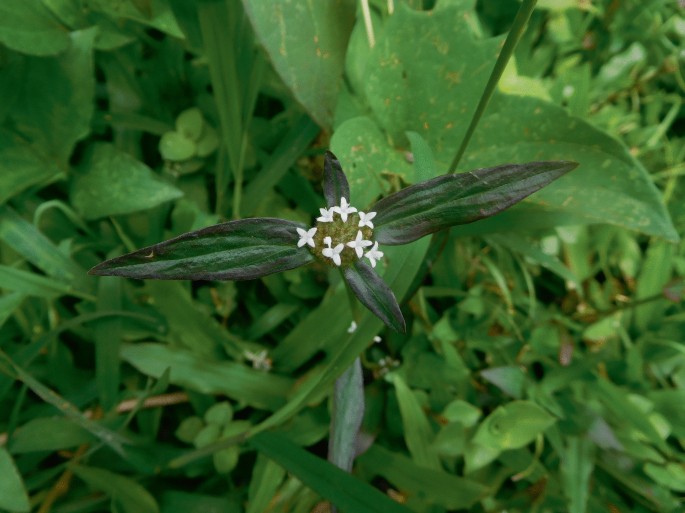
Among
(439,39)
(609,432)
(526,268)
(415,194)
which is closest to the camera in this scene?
(415,194)

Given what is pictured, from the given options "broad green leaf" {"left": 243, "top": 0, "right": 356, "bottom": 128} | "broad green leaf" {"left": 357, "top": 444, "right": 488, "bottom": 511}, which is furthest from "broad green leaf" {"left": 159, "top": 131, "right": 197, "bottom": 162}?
"broad green leaf" {"left": 357, "top": 444, "right": 488, "bottom": 511}

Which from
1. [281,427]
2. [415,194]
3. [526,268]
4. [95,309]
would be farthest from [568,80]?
[95,309]

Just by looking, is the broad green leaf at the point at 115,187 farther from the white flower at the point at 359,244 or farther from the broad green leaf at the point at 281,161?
the white flower at the point at 359,244

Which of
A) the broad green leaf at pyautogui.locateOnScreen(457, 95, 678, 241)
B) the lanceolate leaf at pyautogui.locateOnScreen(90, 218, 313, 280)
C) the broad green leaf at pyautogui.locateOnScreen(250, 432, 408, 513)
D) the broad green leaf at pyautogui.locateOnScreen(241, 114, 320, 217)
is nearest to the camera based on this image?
the lanceolate leaf at pyautogui.locateOnScreen(90, 218, 313, 280)

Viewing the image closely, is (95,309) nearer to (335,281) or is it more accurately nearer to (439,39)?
(335,281)

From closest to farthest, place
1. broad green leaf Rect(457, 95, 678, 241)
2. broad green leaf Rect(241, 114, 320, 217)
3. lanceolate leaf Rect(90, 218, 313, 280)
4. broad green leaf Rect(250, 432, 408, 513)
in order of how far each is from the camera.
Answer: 1. lanceolate leaf Rect(90, 218, 313, 280)
2. broad green leaf Rect(250, 432, 408, 513)
3. broad green leaf Rect(457, 95, 678, 241)
4. broad green leaf Rect(241, 114, 320, 217)

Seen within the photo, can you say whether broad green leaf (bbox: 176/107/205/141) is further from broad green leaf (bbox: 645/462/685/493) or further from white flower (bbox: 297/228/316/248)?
broad green leaf (bbox: 645/462/685/493)

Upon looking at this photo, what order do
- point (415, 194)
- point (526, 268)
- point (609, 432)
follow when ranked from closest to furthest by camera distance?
point (415, 194), point (609, 432), point (526, 268)
